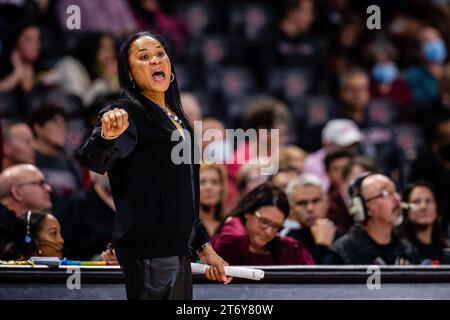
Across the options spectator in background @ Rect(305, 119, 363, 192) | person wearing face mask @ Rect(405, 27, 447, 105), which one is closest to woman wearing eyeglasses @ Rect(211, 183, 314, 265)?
spectator in background @ Rect(305, 119, 363, 192)

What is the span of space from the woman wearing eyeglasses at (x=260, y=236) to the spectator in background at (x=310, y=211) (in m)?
0.41

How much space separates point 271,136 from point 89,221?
178cm

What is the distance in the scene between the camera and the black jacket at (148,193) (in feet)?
13.1

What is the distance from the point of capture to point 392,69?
32.1 feet

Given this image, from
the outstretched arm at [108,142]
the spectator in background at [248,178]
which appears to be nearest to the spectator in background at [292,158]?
the spectator in background at [248,178]

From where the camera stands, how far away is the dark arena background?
5062mm

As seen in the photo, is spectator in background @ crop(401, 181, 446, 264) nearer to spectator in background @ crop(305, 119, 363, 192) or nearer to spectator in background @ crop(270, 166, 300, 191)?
spectator in background @ crop(270, 166, 300, 191)

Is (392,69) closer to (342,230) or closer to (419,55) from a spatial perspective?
(419,55)

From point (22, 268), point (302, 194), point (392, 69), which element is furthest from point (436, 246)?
point (392, 69)

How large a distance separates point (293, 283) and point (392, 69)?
5032 mm

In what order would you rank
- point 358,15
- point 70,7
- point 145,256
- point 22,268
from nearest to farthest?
1. point 145,256
2. point 22,268
3. point 70,7
4. point 358,15

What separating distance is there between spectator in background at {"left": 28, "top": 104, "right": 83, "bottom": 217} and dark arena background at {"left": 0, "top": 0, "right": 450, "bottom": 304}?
1 centimetres
